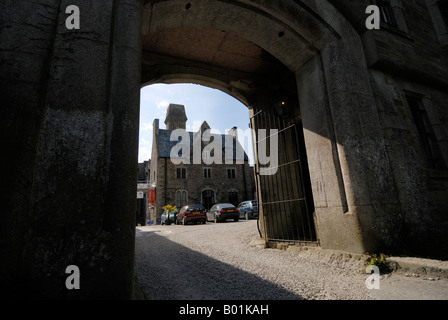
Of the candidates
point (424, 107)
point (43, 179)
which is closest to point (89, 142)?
point (43, 179)

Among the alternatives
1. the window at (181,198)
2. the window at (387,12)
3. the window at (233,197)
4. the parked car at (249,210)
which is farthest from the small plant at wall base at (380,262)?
the window at (233,197)

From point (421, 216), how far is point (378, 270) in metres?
1.60

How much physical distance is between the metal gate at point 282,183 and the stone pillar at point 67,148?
4019 millimetres

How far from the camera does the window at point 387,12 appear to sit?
17.1ft

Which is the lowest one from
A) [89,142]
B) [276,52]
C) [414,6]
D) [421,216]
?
[421,216]

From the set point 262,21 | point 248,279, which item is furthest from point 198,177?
point 248,279

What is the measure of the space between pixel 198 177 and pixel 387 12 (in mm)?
23245

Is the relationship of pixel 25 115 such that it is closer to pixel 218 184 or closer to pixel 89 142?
pixel 89 142

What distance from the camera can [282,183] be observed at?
550cm

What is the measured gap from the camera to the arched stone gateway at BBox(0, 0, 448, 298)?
173 centimetres

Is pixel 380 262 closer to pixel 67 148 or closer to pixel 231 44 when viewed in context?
pixel 67 148

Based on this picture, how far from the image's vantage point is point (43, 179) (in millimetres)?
1748

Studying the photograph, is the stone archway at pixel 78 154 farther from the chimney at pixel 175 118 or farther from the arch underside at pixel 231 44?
the chimney at pixel 175 118

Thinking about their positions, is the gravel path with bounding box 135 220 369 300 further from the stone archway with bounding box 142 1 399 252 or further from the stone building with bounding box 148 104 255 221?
the stone building with bounding box 148 104 255 221
